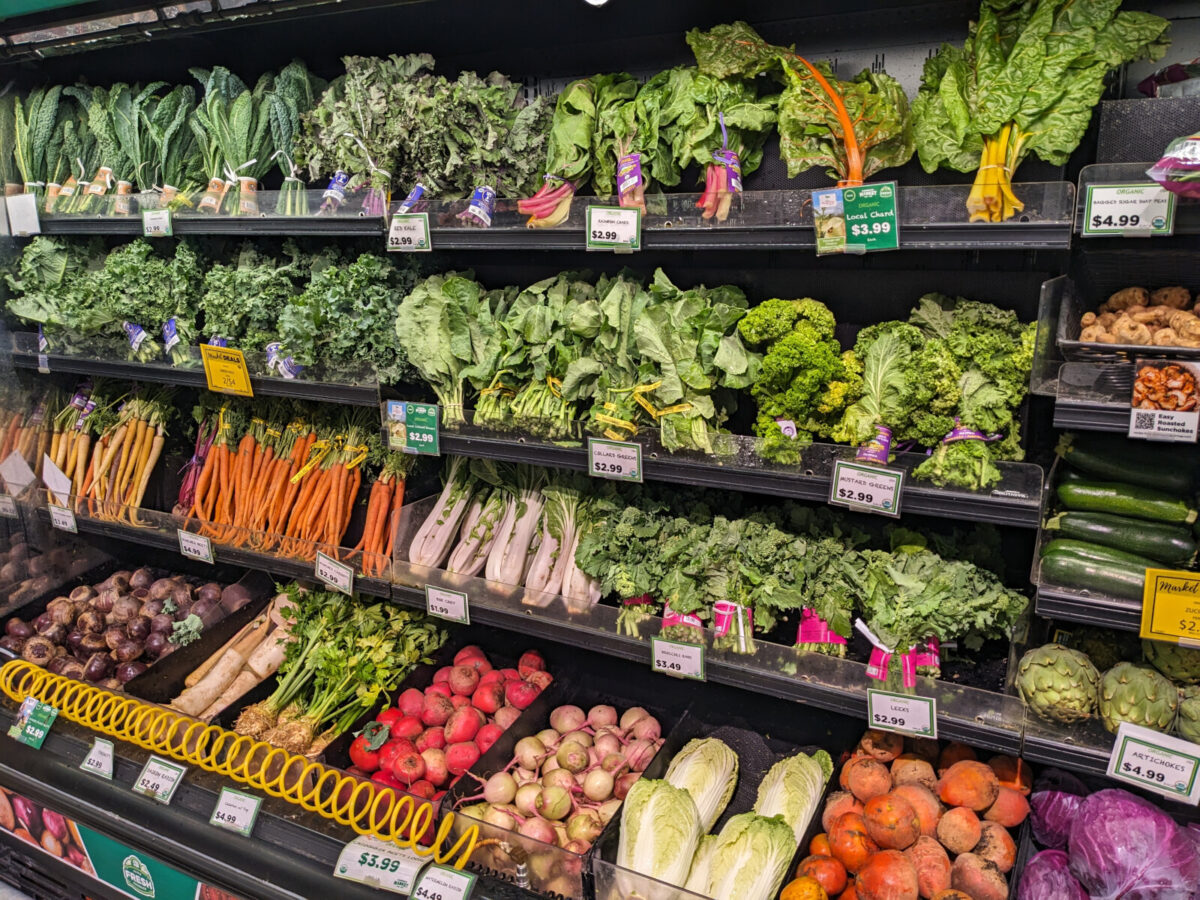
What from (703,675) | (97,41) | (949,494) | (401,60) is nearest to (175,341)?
(97,41)

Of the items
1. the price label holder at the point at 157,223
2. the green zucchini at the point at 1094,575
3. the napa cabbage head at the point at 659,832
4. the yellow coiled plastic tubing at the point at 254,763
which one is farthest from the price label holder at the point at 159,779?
the green zucchini at the point at 1094,575

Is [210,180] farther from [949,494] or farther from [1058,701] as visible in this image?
[1058,701]

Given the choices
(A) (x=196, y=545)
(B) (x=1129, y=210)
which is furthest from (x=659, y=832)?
(A) (x=196, y=545)

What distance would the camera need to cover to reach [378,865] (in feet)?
7.50

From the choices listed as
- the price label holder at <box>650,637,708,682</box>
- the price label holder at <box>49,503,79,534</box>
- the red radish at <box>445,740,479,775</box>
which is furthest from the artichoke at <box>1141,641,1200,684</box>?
the price label holder at <box>49,503,79,534</box>

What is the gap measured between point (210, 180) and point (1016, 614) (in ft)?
9.79

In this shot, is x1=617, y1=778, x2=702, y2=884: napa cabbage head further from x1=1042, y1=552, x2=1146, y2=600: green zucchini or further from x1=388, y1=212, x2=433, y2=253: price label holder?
x1=388, y1=212, x2=433, y2=253: price label holder

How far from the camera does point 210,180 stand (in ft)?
9.97

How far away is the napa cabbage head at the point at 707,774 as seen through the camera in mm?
2342

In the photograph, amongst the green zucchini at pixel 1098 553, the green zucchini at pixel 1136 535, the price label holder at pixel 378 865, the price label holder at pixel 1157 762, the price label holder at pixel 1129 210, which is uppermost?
the price label holder at pixel 1129 210

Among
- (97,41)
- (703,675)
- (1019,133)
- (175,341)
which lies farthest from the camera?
(175,341)

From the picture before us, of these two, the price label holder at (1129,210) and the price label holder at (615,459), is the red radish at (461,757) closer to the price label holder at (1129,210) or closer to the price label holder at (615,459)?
the price label holder at (615,459)

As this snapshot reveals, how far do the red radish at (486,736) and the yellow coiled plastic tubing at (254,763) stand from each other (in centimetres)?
33

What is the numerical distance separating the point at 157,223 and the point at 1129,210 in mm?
2982
